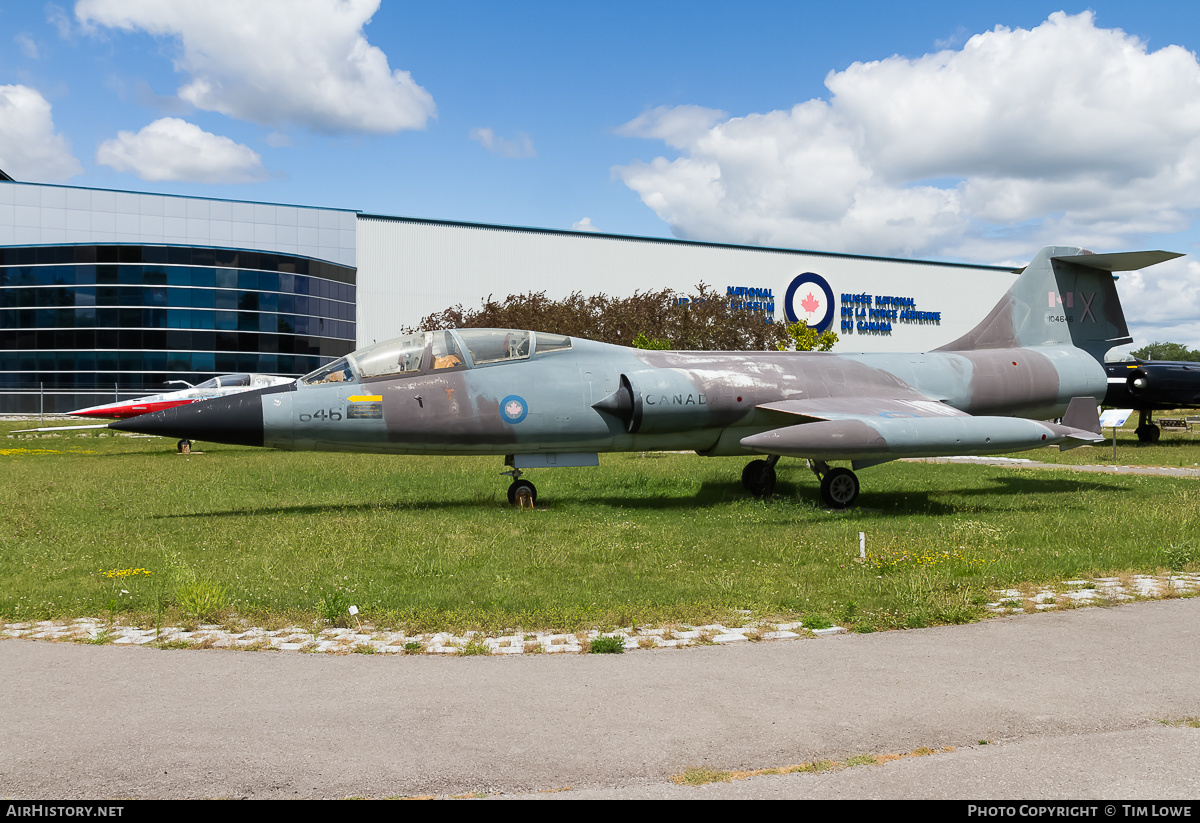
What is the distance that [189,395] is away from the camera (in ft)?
92.5

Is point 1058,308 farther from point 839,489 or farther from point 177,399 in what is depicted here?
point 177,399

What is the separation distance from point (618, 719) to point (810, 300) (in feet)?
257

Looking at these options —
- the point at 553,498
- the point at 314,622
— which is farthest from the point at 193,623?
the point at 553,498

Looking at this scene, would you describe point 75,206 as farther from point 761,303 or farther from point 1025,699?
point 1025,699

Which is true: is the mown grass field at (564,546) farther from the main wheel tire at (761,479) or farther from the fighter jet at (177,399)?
the fighter jet at (177,399)

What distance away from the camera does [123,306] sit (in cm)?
5812

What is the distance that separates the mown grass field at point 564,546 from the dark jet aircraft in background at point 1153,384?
14863 millimetres

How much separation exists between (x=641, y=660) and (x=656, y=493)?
32.6 feet

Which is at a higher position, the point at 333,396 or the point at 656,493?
the point at 333,396

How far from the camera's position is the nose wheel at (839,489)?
13.3 meters

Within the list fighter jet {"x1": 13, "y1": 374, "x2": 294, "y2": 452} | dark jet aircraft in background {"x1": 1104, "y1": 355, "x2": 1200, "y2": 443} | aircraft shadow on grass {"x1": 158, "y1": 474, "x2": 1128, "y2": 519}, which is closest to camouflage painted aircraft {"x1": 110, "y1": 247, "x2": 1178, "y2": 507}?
aircraft shadow on grass {"x1": 158, "y1": 474, "x2": 1128, "y2": 519}

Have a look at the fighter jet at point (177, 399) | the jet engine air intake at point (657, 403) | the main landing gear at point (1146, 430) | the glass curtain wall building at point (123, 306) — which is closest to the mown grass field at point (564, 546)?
the jet engine air intake at point (657, 403)

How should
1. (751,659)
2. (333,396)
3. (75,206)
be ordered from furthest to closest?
(75,206) → (333,396) → (751,659)

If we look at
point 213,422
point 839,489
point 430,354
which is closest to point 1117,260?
point 839,489
